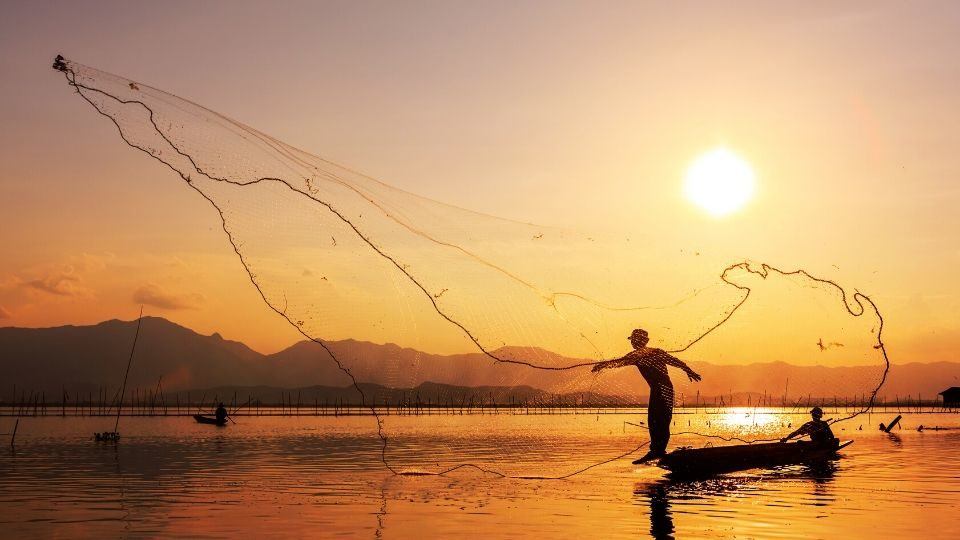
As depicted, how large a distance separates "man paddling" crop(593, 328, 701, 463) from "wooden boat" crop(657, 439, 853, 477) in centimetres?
94

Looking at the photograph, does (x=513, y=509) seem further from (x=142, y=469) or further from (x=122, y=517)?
(x=142, y=469)

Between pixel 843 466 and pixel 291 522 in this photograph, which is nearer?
pixel 291 522

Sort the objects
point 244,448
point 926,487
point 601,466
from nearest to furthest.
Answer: point 926,487
point 601,466
point 244,448

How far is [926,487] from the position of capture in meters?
28.6

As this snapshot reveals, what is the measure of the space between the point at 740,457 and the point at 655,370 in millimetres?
5865

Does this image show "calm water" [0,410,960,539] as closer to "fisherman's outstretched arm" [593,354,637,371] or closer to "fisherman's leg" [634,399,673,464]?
"fisherman's leg" [634,399,673,464]

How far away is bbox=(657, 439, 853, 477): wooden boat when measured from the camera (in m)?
28.1

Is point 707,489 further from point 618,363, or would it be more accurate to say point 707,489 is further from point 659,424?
point 618,363

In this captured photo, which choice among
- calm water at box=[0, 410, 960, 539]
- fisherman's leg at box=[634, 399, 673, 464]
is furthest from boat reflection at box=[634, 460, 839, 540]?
fisherman's leg at box=[634, 399, 673, 464]

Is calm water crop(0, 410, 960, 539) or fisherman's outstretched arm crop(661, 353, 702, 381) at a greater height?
fisherman's outstretched arm crop(661, 353, 702, 381)

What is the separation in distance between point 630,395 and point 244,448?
3535 cm

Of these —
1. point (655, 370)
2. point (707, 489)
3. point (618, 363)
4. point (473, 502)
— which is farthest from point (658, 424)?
point (473, 502)

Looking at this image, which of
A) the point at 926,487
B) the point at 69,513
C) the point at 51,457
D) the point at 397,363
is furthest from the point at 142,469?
the point at 926,487

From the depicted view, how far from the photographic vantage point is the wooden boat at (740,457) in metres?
28.1
